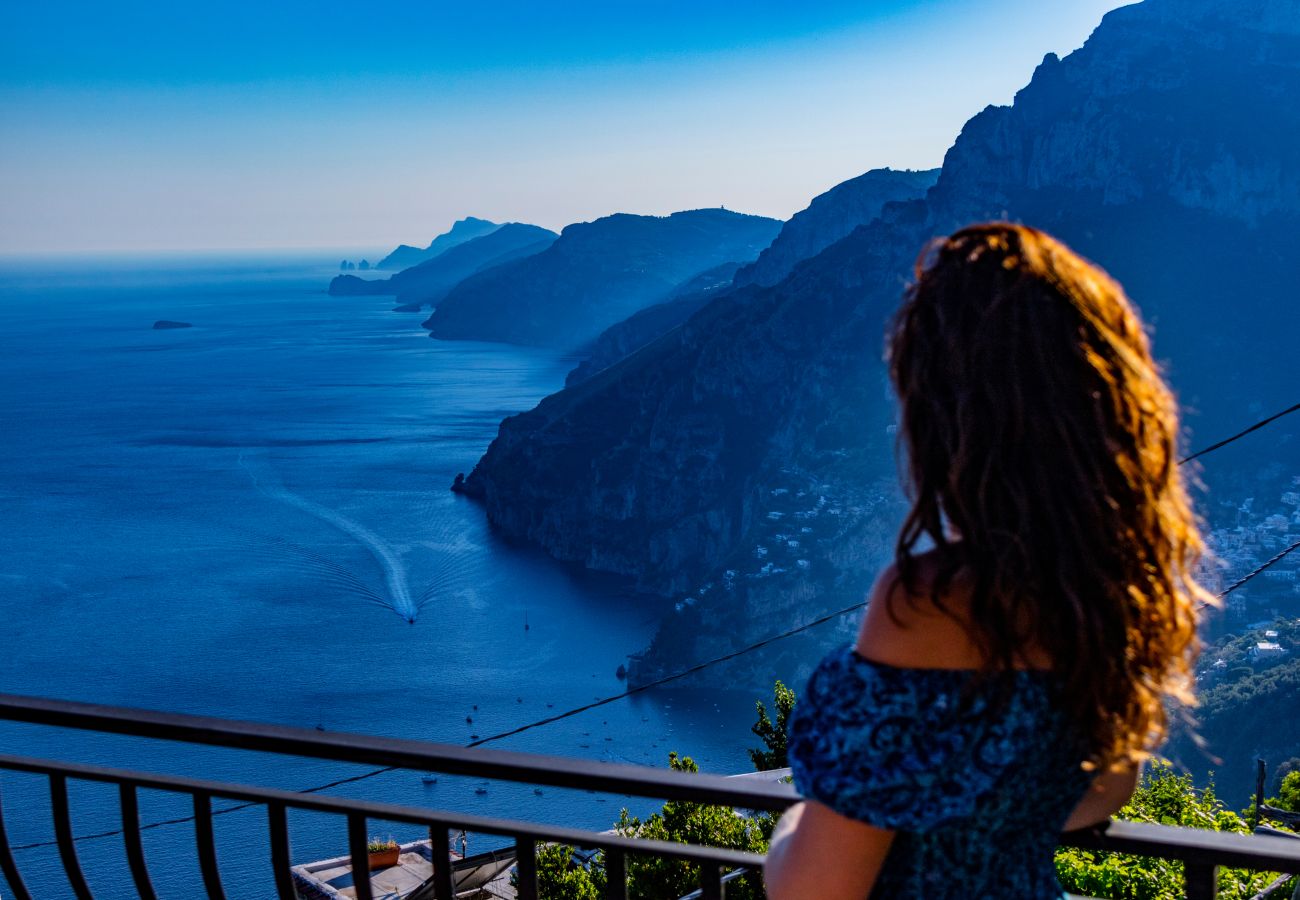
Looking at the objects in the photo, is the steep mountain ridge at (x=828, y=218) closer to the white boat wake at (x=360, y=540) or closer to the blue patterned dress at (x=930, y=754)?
the white boat wake at (x=360, y=540)

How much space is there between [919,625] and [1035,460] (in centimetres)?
17

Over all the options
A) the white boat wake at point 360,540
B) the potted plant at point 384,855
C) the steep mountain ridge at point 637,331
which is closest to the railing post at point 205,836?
the potted plant at point 384,855

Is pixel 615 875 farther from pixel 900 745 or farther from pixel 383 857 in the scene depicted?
pixel 383 857

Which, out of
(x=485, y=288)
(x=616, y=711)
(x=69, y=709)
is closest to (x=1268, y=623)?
(x=616, y=711)

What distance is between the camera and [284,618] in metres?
55.6

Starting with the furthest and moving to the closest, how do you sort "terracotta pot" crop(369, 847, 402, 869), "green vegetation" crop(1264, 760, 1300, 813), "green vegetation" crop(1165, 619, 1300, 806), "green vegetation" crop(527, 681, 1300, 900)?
"green vegetation" crop(1165, 619, 1300, 806)
"green vegetation" crop(1264, 760, 1300, 813)
"terracotta pot" crop(369, 847, 402, 869)
"green vegetation" crop(527, 681, 1300, 900)

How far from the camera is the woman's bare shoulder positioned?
3.06ft

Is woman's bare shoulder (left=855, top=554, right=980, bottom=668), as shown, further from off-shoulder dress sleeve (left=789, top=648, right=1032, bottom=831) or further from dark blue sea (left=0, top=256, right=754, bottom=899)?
dark blue sea (left=0, top=256, right=754, bottom=899)

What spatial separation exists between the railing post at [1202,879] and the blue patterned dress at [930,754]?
47 cm

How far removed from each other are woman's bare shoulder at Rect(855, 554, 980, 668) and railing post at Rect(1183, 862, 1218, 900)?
2.13ft

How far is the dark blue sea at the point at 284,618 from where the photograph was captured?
1566 inches

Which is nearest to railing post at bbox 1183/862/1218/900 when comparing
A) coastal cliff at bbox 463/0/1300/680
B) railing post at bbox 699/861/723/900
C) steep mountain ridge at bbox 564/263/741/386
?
railing post at bbox 699/861/723/900

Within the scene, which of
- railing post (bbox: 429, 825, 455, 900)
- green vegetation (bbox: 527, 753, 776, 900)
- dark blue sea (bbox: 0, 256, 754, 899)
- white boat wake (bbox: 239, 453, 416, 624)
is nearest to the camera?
railing post (bbox: 429, 825, 455, 900)

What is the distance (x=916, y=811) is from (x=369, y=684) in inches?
1996
